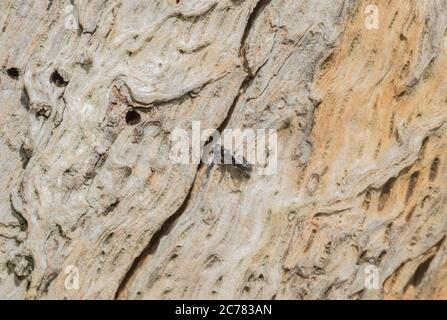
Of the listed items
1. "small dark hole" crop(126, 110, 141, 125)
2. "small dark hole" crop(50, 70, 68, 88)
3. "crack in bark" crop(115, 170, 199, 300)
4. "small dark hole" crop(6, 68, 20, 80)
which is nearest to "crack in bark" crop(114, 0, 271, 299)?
"crack in bark" crop(115, 170, 199, 300)

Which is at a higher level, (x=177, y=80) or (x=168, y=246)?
(x=177, y=80)

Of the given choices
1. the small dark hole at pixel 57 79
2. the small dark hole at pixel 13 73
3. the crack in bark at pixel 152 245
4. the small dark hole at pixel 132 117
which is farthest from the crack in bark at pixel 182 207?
the small dark hole at pixel 13 73

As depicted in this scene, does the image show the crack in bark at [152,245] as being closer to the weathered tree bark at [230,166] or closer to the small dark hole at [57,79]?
the weathered tree bark at [230,166]

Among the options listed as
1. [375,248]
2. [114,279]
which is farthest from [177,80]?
[375,248]

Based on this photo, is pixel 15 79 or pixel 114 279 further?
pixel 15 79

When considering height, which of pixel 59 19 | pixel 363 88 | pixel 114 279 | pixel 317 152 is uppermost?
pixel 59 19

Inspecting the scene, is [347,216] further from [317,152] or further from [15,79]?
[15,79]
